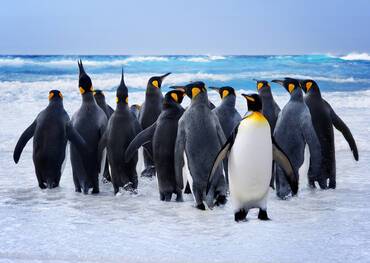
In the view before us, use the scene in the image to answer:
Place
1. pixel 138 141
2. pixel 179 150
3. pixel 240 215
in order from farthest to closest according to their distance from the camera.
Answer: pixel 138 141
pixel 179 150
pixel 240 215

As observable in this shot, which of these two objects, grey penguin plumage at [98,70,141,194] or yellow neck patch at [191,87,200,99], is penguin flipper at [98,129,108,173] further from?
yellow neck patch at [191,87,200,99]

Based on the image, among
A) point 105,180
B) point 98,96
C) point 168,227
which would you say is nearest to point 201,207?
point 168,227

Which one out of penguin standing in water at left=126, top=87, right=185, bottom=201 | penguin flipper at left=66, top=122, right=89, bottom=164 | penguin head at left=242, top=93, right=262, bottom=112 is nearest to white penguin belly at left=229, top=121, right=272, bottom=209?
penguin head at left=242, top=93, right=262, bottom=112

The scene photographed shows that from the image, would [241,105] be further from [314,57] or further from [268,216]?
[314,57]

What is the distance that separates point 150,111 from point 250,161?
228 cm

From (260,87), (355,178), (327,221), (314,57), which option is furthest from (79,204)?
(314,57)

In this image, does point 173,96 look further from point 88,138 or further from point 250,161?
point 250,161

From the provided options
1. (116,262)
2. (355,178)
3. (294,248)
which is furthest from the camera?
(355,178)

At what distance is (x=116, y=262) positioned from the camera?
10.1 feet

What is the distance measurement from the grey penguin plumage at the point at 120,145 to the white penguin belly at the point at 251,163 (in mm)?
1269

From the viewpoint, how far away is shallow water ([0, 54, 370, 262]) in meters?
3.20

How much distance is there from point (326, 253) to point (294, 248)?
0.60 ft

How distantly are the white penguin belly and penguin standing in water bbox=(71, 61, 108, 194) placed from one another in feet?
5.37

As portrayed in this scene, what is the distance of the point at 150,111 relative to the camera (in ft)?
20.0
